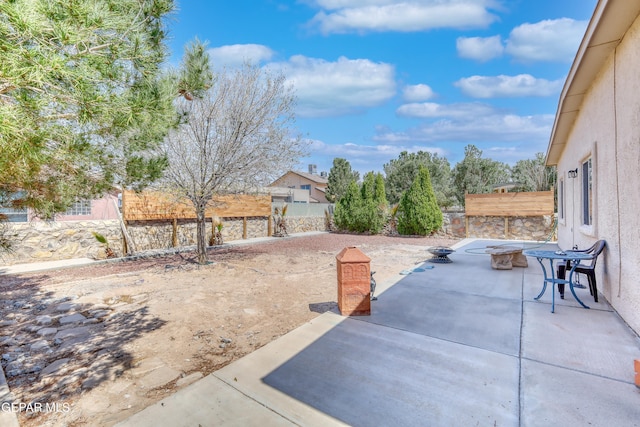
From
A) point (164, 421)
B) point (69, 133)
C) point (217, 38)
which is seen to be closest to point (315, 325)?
point (164, 421)

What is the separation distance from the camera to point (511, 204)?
13977 mm

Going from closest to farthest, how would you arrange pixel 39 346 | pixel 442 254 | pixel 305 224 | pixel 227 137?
pixel 39 346 → pixel 227 137 → pixel 442 254 → pixel 305 224

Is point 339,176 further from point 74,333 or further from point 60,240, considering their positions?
point 74,333

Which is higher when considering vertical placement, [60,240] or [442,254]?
[60,240]

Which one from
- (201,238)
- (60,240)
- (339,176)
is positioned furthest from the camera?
(339,176)

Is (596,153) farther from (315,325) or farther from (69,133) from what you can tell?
(69,133)

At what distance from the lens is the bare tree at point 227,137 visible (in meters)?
8.22

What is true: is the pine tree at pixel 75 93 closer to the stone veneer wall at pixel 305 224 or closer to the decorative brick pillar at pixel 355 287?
the decorative brick pillar at pixel 355 287

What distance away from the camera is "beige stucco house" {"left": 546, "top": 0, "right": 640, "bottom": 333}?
360 cm

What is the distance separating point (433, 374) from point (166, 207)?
432 inches

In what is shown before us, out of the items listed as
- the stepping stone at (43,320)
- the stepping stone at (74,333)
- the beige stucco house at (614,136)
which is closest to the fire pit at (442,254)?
the beige stucco house at (614,136)

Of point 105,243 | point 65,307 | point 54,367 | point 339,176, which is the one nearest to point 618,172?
point 54,367

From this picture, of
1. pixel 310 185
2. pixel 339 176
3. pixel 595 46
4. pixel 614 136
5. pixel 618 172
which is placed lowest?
pixel 618 172

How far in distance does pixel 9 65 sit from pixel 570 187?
10.8 m
